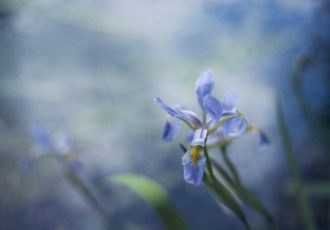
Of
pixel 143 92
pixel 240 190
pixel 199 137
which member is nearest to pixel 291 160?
pixel 240 190

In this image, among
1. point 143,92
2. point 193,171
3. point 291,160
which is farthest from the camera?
point 143,92

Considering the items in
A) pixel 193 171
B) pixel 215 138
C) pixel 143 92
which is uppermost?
pixel 143 92

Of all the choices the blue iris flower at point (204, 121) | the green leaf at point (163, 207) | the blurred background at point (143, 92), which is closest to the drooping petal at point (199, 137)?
the blue iris flower at point (204, 121)

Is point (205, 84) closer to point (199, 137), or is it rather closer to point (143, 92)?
point (199, 137)

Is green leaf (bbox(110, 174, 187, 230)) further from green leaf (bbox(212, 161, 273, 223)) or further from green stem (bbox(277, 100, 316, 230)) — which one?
green stem (bbox(277, 100, 316, 230))

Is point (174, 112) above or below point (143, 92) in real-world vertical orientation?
below

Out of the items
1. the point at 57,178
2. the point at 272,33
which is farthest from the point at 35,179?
the point at 272,33

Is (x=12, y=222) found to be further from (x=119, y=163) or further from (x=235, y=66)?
(x=235, y=66)
